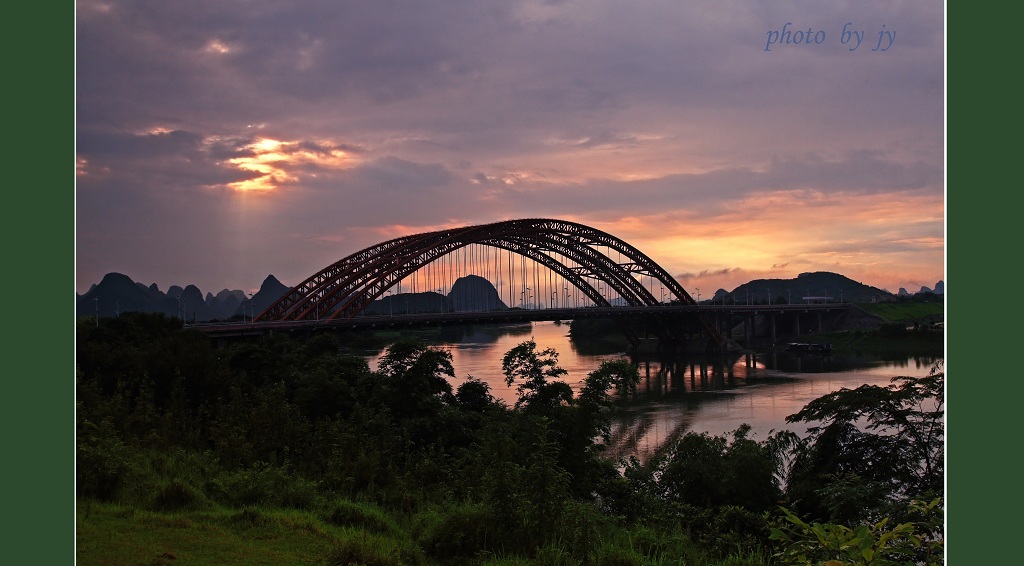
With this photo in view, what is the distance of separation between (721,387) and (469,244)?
18591 millimetres

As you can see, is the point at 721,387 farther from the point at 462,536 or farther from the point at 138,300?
the point at 462,536

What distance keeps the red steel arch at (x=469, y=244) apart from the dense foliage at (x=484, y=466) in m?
20.3

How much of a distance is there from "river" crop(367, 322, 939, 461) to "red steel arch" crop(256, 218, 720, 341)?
4552 millimetres

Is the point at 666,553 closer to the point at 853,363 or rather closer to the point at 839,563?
the point at 839,563

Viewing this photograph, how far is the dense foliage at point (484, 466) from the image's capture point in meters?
5.59

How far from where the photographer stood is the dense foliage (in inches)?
220

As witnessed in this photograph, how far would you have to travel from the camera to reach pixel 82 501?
638 cm

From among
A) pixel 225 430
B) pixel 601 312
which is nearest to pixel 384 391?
pixel 225 430

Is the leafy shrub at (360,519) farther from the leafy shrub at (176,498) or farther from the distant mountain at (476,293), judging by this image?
the distant mountain at (476,293)

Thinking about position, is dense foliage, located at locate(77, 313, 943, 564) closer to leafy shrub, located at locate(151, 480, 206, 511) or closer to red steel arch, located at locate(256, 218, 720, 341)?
leafy shrub, located at locate(151, 480, 206, 511)

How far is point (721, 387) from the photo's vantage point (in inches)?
1227

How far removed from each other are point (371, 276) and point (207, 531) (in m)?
33.8

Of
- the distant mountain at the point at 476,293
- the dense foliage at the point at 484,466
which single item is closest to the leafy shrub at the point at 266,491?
the dense foliage at the point at 484,466

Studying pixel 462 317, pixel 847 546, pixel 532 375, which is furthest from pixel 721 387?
pixel 847 546
